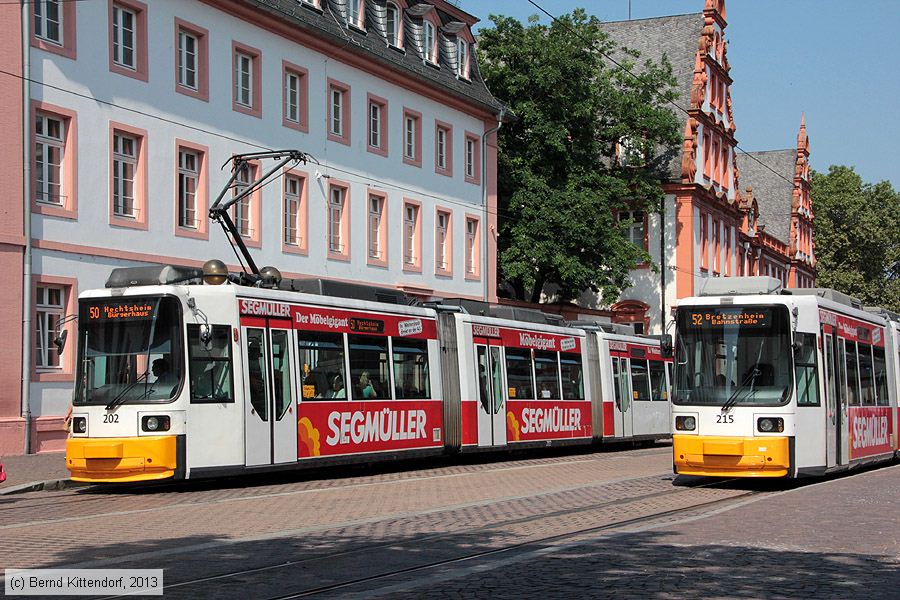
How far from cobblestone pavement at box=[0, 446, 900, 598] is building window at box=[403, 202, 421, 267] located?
62.9 feet

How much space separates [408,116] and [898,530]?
27.4 meters

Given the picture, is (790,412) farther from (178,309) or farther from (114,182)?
(114,182)

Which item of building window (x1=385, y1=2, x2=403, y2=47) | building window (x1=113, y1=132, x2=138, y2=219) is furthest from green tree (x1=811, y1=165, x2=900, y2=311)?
building window (x1=113, y1=132, x2=138, y2=219)

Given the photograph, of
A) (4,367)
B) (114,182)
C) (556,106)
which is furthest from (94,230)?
(556,106)

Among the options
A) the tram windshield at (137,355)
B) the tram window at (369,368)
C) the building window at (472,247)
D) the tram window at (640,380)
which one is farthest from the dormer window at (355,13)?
the tram windshield at (137,355)

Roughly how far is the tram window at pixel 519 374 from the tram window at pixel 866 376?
22.3 feet

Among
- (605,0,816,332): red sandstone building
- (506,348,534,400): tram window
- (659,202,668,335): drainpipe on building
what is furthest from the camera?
(605,0,816,332): red sandstone building

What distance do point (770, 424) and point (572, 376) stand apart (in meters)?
10.9

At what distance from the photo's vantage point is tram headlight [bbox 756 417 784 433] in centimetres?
1778

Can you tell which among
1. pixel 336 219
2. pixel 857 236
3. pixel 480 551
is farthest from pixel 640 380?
pixel 857 236

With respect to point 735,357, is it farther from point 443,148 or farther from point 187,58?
point 443,148

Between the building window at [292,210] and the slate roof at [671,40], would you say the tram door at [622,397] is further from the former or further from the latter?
the slate roof at [671,40]

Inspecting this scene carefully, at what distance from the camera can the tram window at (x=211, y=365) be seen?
1773 cm

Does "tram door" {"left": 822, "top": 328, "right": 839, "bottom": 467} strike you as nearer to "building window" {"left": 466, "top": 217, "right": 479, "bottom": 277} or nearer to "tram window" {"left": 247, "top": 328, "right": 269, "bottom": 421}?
"tram window" {"left": 247, "top": 328, "right": 269, "bottom": 421}
